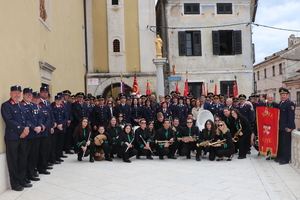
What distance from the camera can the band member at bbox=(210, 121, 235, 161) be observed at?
31.6 feet

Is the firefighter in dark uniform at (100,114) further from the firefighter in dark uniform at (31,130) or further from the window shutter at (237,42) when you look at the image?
the window shutter at (237,42)

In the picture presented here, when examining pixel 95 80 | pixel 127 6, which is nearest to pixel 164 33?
pixel 127 6

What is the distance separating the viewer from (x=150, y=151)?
10141 mm

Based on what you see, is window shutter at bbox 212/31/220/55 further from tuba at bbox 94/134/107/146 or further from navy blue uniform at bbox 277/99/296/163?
tuba at bbox 94/134/107/146

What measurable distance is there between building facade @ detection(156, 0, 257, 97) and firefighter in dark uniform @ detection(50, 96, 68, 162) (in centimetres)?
1220

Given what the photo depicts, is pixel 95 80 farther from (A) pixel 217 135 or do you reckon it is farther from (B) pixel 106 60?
(A) pixel 217 135

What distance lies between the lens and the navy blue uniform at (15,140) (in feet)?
21.5

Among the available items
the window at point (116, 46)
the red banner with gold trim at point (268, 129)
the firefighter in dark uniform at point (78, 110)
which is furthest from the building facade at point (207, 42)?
the red banner with gold trim at point (268, 129)

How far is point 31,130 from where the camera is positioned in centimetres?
712

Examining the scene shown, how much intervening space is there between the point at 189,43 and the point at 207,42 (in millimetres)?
1158

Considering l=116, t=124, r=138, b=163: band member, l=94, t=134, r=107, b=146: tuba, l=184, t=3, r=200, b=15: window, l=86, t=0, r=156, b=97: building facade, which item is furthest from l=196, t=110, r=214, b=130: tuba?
l=184, t=3, r=200, b=15: window

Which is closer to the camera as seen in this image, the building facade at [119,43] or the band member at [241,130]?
the band member at [241,130]

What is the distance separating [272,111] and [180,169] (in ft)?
10.4

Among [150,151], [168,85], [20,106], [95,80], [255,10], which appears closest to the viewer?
[20,106]
